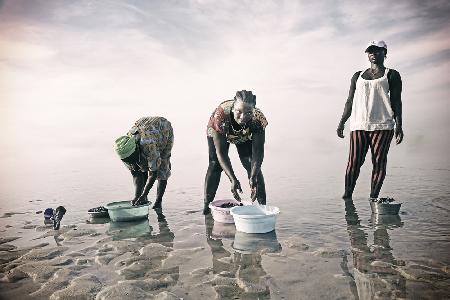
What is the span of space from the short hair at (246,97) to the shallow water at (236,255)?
160 centimetres

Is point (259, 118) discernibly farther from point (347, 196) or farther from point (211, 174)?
point (347, 196)

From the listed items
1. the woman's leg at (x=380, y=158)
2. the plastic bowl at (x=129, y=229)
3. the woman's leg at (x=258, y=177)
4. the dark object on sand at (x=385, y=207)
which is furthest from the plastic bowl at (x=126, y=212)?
the woman's leg at (x=380, y=158)

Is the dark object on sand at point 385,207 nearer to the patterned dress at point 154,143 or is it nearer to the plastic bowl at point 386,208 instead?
the plastic bowl at point 386,208

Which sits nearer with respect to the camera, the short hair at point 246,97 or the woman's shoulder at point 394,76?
the short hair at point 246,97

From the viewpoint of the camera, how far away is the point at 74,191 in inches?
297

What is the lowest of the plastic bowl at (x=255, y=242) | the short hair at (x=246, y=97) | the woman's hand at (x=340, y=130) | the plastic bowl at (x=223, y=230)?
the plastic bowl at (x=255, y=242)

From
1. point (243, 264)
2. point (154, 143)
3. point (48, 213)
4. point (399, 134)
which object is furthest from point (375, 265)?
point (48, 213)

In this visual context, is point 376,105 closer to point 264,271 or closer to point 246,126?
point 246,126

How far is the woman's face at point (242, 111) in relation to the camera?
395 cm

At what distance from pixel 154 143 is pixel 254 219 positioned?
210 cm

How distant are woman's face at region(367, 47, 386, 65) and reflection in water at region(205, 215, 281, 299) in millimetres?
3082

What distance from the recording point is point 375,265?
283 centimetres

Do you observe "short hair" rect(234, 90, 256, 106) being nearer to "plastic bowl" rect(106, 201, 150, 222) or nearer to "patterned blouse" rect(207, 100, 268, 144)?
"patterned blouse" rect(207, 100, 268, 144)

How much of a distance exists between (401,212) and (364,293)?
281cm
